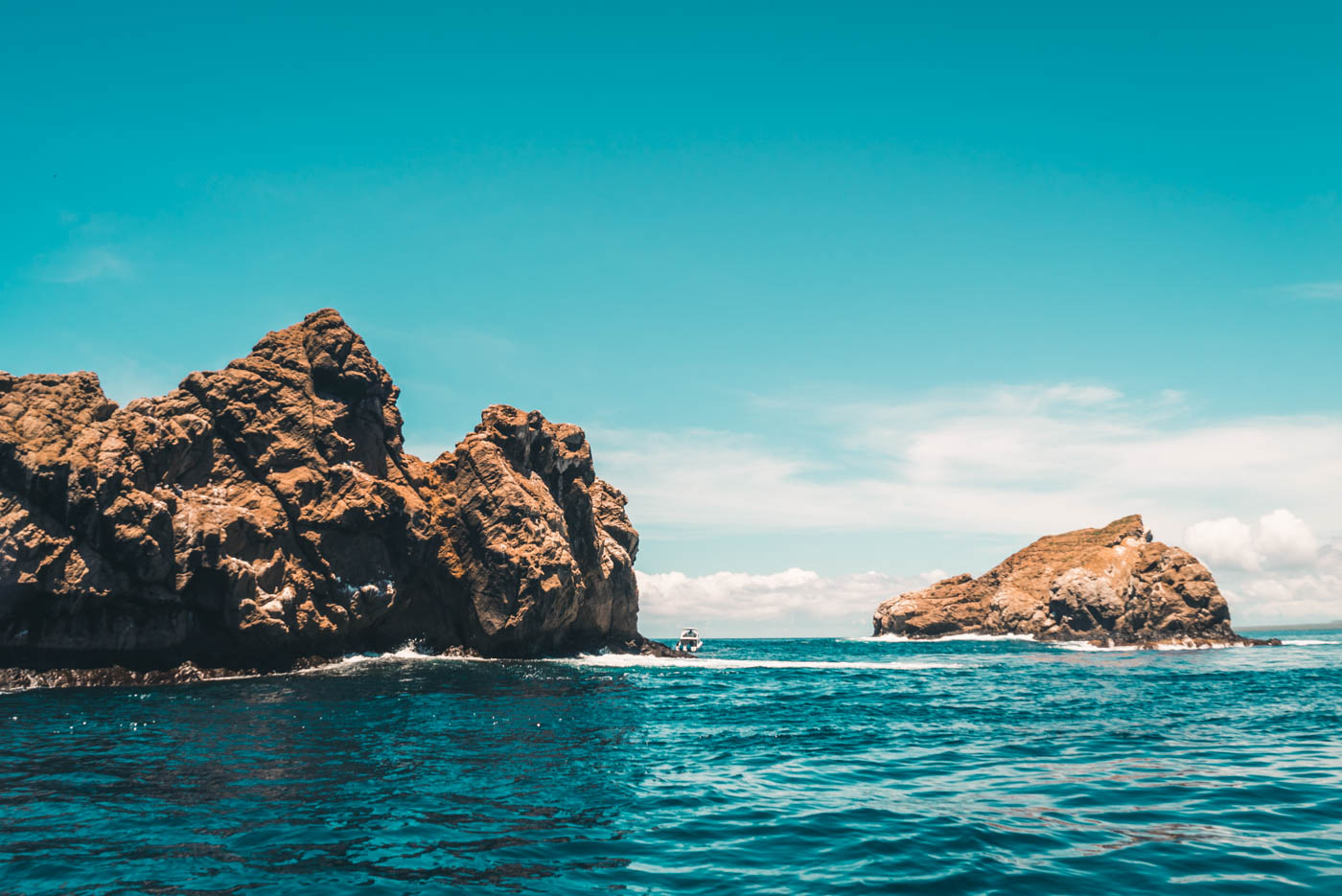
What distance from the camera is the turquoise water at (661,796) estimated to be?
10.3 meters

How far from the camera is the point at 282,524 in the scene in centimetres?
4734

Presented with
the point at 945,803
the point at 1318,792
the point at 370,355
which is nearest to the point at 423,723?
the point at 945,803

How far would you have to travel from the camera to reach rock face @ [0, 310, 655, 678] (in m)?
37.2

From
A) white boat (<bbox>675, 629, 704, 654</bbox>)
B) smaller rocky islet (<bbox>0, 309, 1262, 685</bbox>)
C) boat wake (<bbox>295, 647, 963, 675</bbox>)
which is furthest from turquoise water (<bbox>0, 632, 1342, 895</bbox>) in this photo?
white boat (<bbox>675, 629, 704, 654</bbox>)

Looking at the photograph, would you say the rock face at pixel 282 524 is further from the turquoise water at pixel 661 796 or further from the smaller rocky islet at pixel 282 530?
the turquoise water at pixel 661 796

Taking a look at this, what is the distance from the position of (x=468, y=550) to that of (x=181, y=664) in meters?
21.2

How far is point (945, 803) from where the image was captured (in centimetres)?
1437

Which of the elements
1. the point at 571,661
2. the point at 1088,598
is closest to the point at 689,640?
the point at 571,661

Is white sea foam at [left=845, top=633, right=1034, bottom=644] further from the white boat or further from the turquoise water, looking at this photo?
the turquoise water

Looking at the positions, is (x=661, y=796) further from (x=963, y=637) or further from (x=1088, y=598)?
(x=963, y=637)

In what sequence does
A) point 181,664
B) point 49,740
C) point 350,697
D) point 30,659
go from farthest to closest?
point 181,664
point 30,659
point 350,697
point 49,740

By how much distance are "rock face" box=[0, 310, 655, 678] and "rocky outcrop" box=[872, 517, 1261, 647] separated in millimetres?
92846

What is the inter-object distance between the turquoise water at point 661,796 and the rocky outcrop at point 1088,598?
10499 cm

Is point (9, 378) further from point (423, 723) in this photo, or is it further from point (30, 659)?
point (423, 723)
